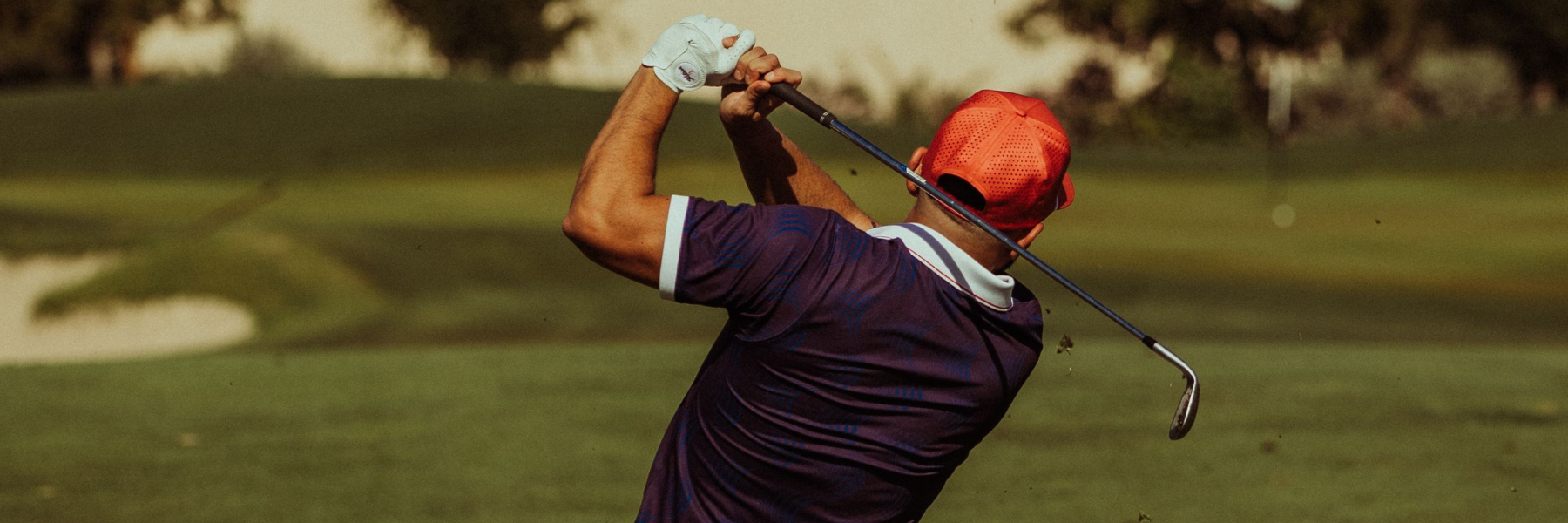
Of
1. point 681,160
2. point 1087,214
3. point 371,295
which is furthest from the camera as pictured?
point 681,160

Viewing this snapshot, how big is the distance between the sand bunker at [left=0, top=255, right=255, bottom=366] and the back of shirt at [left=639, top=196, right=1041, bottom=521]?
37.9 ft

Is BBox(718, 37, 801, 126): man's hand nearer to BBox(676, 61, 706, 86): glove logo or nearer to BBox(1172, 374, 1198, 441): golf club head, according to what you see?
BBox(676, 61, 706, 86): glove logo

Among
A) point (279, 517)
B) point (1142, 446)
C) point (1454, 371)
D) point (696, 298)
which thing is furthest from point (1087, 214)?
point (696, 298)

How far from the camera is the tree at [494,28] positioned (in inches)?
1799

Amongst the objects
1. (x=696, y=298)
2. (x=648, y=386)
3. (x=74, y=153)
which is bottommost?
(x=74, y=153)

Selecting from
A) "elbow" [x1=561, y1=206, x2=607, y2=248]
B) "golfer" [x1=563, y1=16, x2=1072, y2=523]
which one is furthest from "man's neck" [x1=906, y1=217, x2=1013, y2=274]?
"elbow" [x1=561, y1=206, x2=607, y2=248]

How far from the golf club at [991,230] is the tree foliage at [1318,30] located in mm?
38348

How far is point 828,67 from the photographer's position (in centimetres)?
4353

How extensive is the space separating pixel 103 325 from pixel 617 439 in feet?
25.3

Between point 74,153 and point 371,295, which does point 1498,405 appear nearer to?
point 371,295

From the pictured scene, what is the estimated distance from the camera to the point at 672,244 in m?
3.24

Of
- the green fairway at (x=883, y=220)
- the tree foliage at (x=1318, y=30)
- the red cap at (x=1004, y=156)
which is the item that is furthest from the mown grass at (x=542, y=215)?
the red cap at (x=1004, y=156)

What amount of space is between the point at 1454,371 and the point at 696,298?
8.34 m

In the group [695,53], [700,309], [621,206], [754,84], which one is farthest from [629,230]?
[700,309]
